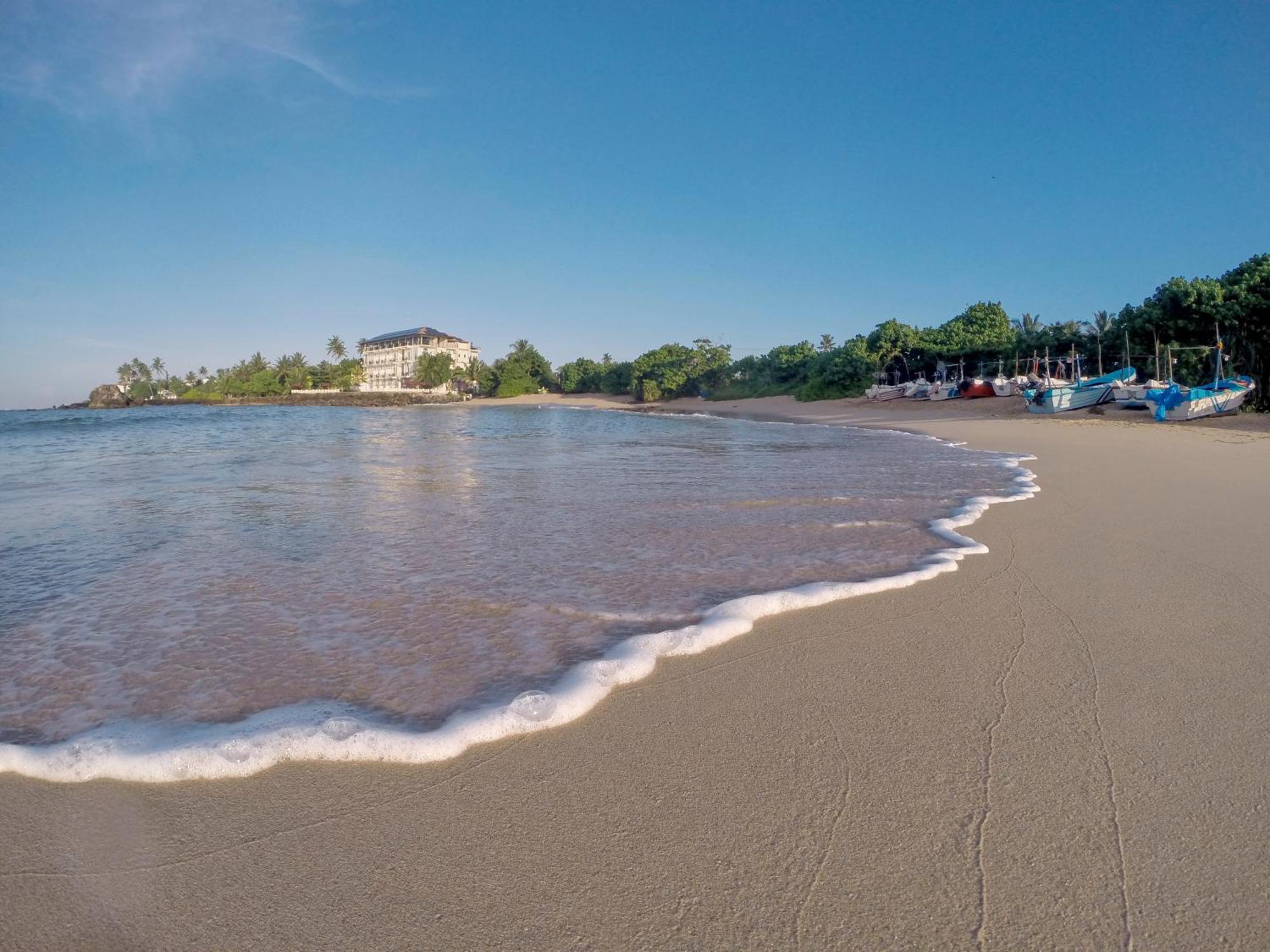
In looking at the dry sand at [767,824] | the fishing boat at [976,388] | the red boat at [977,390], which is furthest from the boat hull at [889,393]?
the dry sand at [767,824]

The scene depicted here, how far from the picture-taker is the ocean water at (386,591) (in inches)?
114

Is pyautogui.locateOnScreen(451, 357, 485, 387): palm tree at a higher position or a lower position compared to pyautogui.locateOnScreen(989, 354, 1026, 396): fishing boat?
higher

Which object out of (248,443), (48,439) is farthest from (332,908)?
(48,439)

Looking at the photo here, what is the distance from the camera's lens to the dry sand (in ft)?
5.83

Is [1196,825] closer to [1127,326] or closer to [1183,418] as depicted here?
[1183,418]

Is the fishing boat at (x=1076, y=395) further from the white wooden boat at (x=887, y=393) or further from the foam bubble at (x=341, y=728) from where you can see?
the foam bubble at (x=341, y=728)

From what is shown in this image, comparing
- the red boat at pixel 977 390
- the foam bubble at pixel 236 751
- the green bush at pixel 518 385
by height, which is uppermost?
the green bush at pixel 518 385

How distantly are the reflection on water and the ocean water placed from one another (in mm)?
25

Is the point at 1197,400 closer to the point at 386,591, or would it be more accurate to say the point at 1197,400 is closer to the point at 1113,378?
the point at 1113,378

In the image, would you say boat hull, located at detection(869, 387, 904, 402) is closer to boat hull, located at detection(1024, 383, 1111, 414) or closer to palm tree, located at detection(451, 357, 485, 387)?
boat hull, located at detection(1024, 383, 1111, 414)

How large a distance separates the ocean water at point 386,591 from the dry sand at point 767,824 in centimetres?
28

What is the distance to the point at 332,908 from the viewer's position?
185cm

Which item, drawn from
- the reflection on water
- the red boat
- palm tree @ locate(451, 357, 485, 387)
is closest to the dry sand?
the reflection on water

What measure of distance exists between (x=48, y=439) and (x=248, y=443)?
43.8 feet
